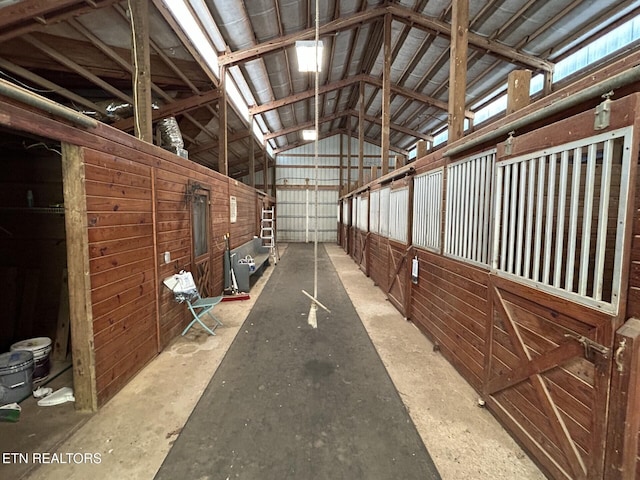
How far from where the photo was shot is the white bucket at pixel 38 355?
2.44 meters

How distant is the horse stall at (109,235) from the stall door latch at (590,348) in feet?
9.99

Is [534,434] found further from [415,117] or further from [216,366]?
[415,117]

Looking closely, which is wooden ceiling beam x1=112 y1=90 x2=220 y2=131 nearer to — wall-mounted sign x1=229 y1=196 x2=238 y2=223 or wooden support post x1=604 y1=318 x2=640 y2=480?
wall-mounted sign x1=229 y1=196 x2=238 y2=223

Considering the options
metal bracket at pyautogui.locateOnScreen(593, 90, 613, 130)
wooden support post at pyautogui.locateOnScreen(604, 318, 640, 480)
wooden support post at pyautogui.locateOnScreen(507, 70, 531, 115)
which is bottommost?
wooden support post at pyautogui.locateOnScreen(604, 318, 640, 480)

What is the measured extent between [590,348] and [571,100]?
4.10ft

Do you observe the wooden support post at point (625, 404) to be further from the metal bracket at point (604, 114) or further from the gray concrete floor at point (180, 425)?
the metal bracket at point (604, 114)

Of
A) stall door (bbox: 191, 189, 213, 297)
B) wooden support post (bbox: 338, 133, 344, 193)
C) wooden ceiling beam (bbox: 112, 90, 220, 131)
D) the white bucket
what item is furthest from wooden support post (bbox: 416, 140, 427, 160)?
wooden support post (bbox: 338, 133, 344, 193)

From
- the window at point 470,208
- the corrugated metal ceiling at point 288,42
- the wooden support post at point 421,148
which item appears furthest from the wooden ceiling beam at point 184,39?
the window at point 470,208

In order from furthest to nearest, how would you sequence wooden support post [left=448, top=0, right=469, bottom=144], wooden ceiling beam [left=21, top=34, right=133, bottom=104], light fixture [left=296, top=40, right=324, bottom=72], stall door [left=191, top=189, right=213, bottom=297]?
light fixture [left=296, top=40, right=324, bottom=72] < stall door [left=191, top=189, right=213, bottom=297] < wooden ceiling beam [left=21, top=34, right=133, bottom=104] < wooden support post [left=448, top=0, right=469, bottom=144]

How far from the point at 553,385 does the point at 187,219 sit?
396 centimetres

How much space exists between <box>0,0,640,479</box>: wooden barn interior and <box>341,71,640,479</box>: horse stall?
0.01 meters

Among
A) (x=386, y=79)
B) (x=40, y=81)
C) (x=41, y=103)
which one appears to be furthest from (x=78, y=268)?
(x=386, y=79)

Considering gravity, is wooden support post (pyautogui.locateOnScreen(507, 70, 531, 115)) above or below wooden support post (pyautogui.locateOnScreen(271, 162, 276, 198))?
below

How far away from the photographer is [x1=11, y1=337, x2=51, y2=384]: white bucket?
2.44 metres
